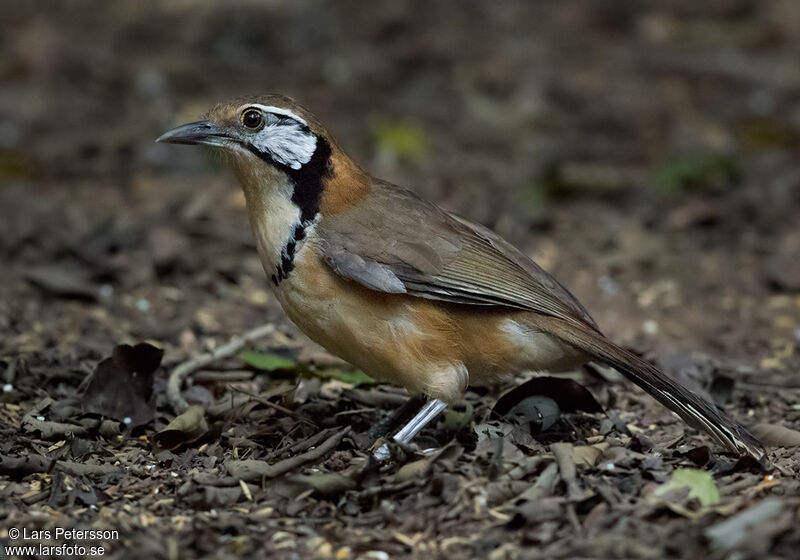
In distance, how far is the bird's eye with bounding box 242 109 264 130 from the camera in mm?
5887

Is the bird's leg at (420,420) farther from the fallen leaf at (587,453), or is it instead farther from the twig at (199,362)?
the twig at (199,362)

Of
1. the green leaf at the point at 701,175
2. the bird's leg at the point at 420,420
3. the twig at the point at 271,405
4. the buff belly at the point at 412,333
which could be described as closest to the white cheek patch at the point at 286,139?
the buff belly at the point at 412,333

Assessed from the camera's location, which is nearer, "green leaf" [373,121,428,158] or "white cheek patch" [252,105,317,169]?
"white cheek patch" [252,105,317,169]

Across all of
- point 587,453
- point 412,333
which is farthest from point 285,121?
point 587,453

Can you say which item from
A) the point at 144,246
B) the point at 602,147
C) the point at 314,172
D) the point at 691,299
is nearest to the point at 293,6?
the point at 602,147

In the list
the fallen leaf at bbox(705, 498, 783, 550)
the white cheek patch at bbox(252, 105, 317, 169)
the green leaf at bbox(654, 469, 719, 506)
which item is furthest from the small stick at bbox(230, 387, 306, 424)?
the fallen leaf at bbox(705, 498, 783, 550)

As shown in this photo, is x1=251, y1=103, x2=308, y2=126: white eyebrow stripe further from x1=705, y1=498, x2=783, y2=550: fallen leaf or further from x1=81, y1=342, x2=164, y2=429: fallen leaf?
x1=705, y1=498, x2=783, y2=550: fallen leaf

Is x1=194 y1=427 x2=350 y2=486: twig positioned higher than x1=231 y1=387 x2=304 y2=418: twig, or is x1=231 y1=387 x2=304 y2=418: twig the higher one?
x1=231 y1=387 x2=304 y2=418: twig

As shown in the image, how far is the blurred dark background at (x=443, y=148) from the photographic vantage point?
8328 millimetres

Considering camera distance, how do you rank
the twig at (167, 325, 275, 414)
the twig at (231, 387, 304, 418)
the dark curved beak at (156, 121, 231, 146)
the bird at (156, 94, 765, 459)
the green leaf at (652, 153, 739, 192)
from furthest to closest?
1. the green leaf at (652, 153, 739, 192)
2. the twig at (167, 325, 275, 414)
3. the twig at (231, 387, 304, 418)
4. the dark curved beak at (156, 121, 231, 146)
5. the bird at (156, 94, 765, 459)

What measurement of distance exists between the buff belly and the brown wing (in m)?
0.10

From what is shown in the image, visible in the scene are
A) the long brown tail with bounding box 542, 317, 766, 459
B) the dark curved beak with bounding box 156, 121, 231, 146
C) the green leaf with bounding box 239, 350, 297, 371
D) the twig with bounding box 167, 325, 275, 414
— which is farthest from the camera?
the green leaf with bounding box 239, 350, 297, 371

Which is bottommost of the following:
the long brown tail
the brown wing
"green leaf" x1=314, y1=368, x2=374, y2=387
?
"green leaf" x1=314, y1=368, x2=374, y2=387

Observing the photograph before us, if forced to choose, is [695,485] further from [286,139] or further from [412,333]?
[286,139]
